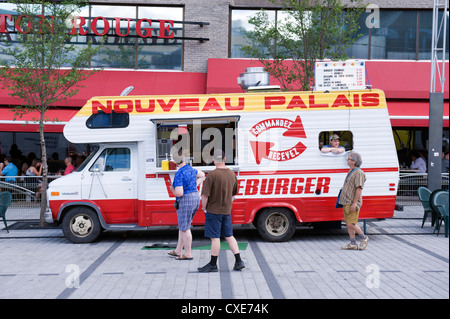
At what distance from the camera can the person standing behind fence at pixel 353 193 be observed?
9508 millimetres

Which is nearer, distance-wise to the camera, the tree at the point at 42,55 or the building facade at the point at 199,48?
the tree at the point at 42,55

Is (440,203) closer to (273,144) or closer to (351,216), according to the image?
(351,216)

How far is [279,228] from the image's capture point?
1071cm

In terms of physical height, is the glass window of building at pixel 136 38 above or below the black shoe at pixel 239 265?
above

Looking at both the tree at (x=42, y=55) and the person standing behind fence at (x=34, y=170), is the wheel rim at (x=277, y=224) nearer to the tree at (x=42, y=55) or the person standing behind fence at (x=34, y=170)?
the tree at (x=42, y=55)

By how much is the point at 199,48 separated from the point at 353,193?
1096 cm

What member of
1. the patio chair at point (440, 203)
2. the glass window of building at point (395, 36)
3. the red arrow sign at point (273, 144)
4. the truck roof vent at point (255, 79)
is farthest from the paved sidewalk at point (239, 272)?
the glass window of building at point (395, 36)

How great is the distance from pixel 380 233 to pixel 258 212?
295cm

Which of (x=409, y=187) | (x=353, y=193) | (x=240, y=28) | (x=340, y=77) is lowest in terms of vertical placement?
(x=409, y=187)

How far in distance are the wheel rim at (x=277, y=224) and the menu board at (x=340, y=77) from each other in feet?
8.71

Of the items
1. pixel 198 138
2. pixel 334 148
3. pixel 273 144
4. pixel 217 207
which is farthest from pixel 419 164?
pixel 217 207

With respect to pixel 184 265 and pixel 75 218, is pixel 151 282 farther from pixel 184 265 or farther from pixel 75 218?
pixel 75 218

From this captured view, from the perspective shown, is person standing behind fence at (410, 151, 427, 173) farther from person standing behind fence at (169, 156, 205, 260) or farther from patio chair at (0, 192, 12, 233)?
patio chair at (0, 192, 12, 233)
